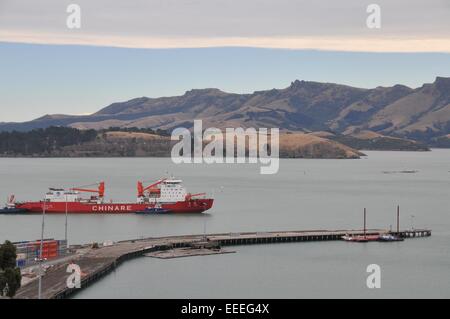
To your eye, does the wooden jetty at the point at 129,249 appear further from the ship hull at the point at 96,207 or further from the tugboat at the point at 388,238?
the ship hull at the point at 96,207

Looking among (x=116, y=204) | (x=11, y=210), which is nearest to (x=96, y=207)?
(x=116, y=204)

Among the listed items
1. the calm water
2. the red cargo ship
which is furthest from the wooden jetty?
the red cargo ship

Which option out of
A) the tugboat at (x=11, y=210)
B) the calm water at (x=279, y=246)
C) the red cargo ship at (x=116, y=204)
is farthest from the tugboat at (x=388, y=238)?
the tugboat at (x=11, y=210)

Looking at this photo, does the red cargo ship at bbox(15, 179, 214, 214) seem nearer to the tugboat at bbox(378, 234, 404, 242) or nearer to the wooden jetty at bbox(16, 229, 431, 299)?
the wooden jetty at bbox(16, 229, 431, 299)

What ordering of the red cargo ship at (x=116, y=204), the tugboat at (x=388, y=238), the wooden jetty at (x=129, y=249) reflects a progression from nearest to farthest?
the wooden jetty at (x=129, y=249)
the tugboat at (x=388, y=238)
the red cargo ship at (x=116, y=204)

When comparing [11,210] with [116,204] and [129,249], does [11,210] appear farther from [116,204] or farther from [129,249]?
[129,249]
